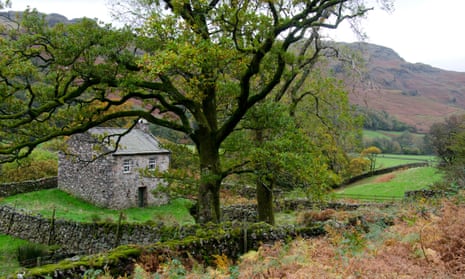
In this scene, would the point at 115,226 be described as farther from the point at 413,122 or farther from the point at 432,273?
the point at 413,122

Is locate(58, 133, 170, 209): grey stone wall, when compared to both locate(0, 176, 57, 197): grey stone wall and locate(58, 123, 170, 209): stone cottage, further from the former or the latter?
locate(0, 176, 57, 197): grey stone wall

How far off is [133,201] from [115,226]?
1502 cm

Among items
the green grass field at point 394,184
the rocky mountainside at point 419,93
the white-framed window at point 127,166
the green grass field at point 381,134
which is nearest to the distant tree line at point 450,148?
the green grass field at point 394,184

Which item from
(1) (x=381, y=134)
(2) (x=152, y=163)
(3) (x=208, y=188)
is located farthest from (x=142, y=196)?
(1) (x=381, y=134)

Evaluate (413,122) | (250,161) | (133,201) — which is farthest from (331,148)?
(413,122)

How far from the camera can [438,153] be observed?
35188 mm

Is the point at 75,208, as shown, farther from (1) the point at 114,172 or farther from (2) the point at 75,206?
(1) the point at 114,172

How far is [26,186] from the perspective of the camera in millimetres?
32688

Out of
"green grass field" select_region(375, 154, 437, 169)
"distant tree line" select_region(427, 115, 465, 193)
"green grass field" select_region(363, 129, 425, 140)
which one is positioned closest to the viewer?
"distant tree line" select_region(427, 115, 465, 193)

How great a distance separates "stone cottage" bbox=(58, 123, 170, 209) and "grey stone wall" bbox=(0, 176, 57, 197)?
1501mm

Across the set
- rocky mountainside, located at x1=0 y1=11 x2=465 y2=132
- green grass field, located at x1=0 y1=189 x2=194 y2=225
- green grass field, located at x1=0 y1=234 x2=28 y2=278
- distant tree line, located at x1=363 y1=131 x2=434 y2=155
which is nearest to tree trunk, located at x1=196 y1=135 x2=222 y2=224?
green grass field, located at x1=0 y1=234 x2=28 y2=278

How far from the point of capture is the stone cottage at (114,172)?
2972cm

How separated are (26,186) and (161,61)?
27.6 m

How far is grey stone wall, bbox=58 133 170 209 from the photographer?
2970cm
